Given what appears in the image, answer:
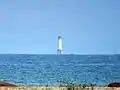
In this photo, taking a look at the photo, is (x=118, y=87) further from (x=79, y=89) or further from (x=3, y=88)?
(x=3, y=88)

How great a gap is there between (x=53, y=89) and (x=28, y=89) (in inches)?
49.7

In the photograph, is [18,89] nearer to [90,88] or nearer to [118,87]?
[90,88]

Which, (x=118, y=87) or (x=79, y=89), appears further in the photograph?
(x=118, y=87)

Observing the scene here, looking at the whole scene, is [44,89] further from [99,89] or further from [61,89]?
[99,89]

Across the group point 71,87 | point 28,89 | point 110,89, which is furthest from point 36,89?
point 110,89

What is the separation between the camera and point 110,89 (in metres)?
22.2

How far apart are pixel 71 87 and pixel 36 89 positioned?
1903mm

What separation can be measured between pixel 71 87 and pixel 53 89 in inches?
42.3

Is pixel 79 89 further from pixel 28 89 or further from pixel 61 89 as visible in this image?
pixel 28 89

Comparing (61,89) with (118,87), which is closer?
(61,89)

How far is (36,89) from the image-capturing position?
2183 centimetres

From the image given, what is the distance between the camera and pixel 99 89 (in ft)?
72.1

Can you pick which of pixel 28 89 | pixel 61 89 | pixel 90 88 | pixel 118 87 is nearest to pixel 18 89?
pixel 28 89

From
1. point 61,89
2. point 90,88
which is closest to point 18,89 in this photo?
point 61,89
